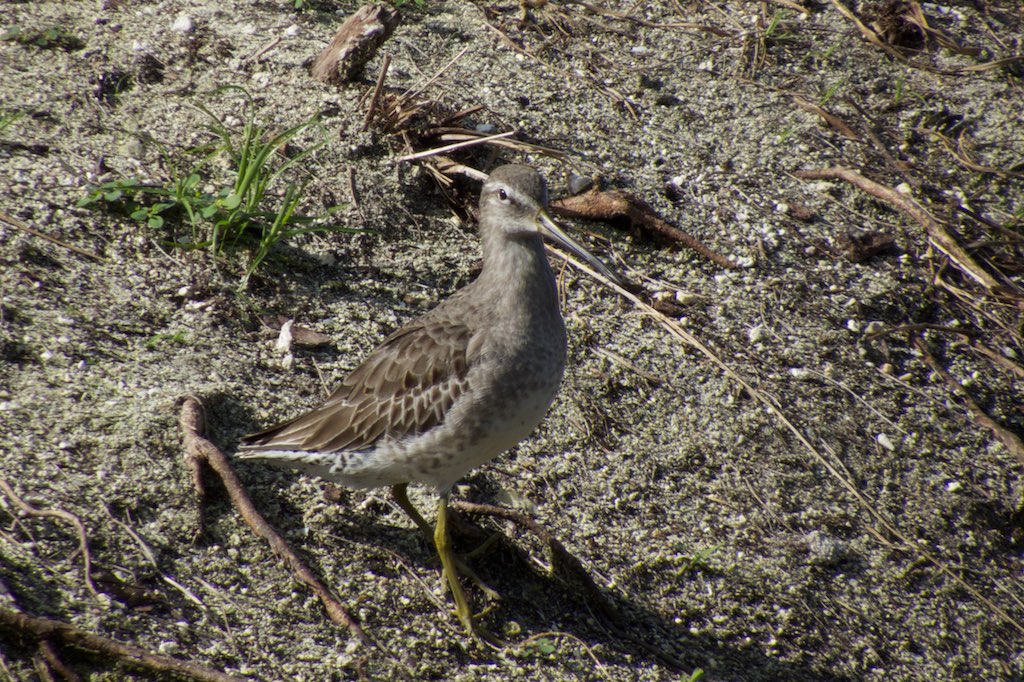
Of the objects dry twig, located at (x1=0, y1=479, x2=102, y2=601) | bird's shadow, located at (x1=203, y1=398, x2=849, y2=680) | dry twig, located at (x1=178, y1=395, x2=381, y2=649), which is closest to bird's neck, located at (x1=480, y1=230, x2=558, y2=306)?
bird's shadow, located at (x1=203, y1=398, x2=849, y2=680)

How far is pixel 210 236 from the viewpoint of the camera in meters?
4.98

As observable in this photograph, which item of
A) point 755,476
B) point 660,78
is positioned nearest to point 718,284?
point 755,476

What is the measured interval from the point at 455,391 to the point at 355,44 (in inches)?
104

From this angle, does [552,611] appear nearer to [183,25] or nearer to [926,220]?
[926,220]

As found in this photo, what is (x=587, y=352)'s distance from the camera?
5.21 meters

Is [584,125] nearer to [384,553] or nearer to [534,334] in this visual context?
[534,334]

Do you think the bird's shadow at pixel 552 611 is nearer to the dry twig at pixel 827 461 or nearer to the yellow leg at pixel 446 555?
the yellow leg at pixel 446 555

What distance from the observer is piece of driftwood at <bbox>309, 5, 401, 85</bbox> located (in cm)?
575

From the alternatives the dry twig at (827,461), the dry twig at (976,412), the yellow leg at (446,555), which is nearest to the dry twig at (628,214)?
the dry twig at (827,461)

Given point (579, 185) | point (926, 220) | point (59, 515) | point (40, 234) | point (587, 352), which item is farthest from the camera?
point (926, 220)

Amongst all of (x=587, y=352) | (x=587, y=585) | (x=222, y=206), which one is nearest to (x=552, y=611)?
(x=587, y=585)

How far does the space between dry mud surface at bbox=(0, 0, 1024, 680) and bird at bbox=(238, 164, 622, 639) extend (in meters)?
0.34

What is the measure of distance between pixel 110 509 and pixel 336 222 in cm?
207

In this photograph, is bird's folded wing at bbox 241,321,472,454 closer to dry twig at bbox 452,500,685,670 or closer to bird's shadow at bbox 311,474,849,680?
bird's shadow at bbox 311,474,849,680
